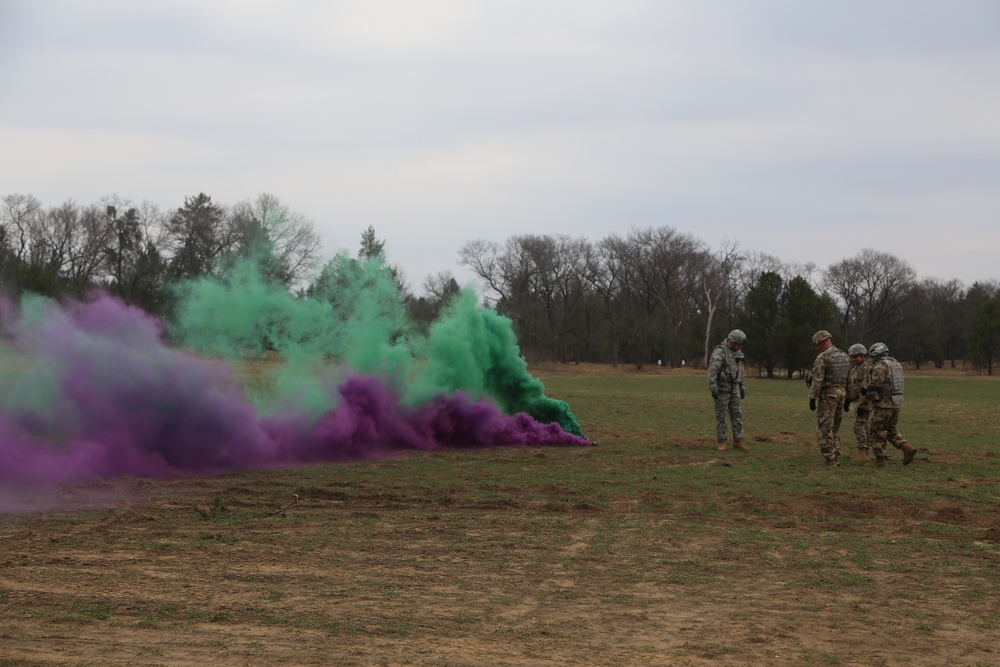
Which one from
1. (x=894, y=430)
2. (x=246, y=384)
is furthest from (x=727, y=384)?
(x=246, y=384)

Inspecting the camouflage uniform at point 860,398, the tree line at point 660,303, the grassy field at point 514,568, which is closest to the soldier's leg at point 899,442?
the grassy field at point 514,568

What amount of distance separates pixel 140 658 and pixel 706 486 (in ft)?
32.4

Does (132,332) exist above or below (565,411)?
above

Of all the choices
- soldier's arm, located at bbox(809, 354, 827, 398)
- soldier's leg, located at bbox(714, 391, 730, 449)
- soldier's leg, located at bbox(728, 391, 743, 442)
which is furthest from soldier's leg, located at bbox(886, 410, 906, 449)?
soldier's leg, located at bbox(714, 391, 730, 449)

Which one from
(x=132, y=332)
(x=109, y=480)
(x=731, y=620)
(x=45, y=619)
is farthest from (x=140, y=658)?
(x=132, y=332)

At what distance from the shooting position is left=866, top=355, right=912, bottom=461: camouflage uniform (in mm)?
16188

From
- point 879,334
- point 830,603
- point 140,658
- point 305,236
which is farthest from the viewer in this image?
point 879,334

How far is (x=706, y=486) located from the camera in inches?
552

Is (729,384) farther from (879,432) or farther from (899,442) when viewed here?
(899,442)

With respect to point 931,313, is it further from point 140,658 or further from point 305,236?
point 140,658

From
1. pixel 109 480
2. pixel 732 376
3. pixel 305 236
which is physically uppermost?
pixel 305 236

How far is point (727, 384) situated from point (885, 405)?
136 inches

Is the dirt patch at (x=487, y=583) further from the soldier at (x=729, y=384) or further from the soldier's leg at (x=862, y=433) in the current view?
the soldier at (x=729, y=384)

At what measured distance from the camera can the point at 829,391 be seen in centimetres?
1703
